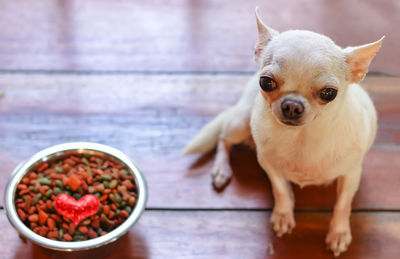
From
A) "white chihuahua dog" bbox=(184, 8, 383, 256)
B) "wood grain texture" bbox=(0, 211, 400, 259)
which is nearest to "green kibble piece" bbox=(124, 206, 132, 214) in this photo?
"wood grain texture" bbox=(0, 211, 400, 259)

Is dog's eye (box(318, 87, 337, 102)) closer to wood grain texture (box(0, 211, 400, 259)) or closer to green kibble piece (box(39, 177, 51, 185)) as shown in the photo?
wood grain texture (box(0, 211, 400, 259))

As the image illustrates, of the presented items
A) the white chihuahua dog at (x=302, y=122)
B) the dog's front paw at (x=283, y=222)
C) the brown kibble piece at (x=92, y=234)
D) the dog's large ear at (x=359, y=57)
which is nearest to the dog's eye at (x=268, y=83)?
the white chihuahua dog at (x=302, y=122)

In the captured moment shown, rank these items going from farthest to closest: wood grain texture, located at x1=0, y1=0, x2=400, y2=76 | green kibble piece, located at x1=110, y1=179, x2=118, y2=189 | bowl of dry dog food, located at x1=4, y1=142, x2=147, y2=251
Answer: wood grain texture, located at x1=0, y1=0, x2=400, y2=76
green kibble piece, located at x1=110, y1=179, x2=118, y2=189
bowl of dry dog food, located at x1=4, y1=142, x2=147, y2=251

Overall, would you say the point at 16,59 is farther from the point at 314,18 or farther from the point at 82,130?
the point at 314,18

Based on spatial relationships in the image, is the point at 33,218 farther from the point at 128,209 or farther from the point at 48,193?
the point at 128,209

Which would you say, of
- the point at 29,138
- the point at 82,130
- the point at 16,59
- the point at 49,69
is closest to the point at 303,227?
the point at 82,130

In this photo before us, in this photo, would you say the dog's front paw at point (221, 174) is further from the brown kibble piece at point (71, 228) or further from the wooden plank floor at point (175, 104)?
the brown kibble piece at point (71, 228)
